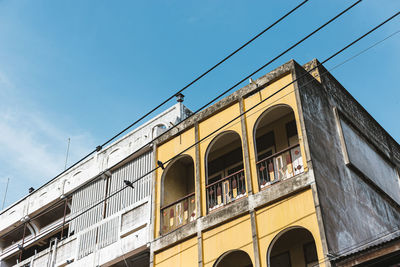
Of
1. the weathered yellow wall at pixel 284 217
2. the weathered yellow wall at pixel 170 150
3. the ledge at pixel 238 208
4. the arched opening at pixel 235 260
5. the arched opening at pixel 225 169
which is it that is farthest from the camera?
the weathered yellow wall at pixel 170 150

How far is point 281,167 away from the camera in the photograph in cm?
1614

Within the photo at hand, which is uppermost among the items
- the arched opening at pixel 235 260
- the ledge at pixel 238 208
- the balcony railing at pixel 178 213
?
the balcony railing at pixel 178 213

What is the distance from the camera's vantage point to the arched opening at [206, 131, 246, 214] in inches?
675

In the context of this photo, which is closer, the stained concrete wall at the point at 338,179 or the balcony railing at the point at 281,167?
the stained concrete wall at the point at 338,179

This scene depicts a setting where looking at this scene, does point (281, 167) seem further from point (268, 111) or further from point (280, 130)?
point (280, 130)

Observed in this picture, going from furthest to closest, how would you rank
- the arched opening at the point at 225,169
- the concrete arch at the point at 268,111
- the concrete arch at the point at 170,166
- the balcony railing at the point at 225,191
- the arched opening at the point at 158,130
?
the arched opening at the point at 158,130, the concrete arch at the point at 170,166, the arched opening at the point at 225,169, the balcony railing at the point at 225,191, the concrete arch at the point at 268,111

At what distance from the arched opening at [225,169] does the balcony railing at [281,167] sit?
0.89 meters

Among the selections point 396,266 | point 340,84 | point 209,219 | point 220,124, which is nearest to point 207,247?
point 209,219

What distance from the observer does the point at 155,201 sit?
60.6 feet

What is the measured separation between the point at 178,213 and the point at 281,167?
3.77m

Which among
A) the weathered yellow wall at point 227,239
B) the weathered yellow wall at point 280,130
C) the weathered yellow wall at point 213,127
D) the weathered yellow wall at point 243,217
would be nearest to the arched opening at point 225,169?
the weathered yellow wall at point 213,127

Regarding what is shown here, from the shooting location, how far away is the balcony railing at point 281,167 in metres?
15.9

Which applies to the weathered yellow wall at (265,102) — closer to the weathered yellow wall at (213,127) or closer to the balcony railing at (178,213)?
the weathered yellow wall at (213,127)

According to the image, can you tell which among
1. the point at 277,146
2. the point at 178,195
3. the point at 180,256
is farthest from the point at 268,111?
the point at 180,256
